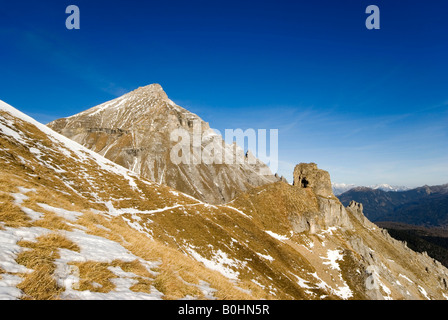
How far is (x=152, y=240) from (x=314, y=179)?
5328 inches

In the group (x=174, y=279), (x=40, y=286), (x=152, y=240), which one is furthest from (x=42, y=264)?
(x=152, y=240)

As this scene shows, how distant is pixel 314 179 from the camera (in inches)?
5497

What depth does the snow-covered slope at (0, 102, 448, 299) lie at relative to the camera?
29.7 feet

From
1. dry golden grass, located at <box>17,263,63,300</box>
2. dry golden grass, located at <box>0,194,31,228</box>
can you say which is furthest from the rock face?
dry golden grass, located at <box>17,263,63,300</box>

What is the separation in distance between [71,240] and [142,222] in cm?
3267

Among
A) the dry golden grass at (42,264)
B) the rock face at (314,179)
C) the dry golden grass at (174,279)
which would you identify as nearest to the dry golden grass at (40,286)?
the dry golden grass at (42,264)

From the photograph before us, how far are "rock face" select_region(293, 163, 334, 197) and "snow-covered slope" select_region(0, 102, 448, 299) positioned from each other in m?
1.98

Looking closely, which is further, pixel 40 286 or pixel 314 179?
pixel 314 179

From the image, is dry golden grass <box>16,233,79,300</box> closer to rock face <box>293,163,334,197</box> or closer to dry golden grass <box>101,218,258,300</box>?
dry golden grass <box>101,218,258,300</box>

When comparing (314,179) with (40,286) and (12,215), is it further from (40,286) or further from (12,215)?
(40,286)

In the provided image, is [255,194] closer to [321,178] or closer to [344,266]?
[344,266]

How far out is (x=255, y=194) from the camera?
92562 mm

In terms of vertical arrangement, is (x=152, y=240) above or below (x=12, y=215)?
below
